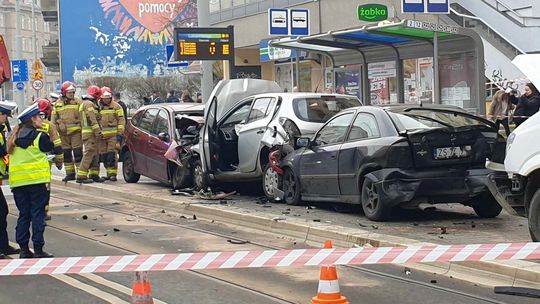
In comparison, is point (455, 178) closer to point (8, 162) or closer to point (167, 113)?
point (8, 162)

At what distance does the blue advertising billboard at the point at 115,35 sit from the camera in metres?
53.5

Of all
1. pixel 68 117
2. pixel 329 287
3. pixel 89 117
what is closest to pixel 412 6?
pixel 89 117

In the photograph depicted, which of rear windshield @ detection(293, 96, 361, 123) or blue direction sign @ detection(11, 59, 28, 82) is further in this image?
blue direction sign @ detection(11, 59, 28, 82)

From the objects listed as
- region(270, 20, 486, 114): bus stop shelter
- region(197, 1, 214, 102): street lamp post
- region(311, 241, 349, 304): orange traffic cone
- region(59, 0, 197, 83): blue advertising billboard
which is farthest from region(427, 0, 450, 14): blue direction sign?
region(59, 0, 197, 83): blue advertising billboard

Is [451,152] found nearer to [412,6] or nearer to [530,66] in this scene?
[530,66]

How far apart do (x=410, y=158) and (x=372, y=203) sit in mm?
778

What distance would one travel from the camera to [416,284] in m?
7.29

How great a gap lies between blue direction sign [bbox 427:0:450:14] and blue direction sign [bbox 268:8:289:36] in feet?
16.5

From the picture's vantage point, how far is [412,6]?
1334cm

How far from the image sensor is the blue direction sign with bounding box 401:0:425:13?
13.2m

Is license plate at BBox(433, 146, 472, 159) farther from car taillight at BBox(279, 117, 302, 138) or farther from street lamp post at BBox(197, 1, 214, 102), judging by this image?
street lamp post at BBox(197, 1, 214, 102)

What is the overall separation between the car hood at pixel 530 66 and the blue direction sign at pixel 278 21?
410 inches

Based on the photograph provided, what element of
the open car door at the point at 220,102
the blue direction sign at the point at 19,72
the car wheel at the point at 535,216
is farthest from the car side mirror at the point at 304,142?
the blue direction sign at the point at 19,72

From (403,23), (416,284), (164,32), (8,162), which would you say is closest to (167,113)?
(403,23)
